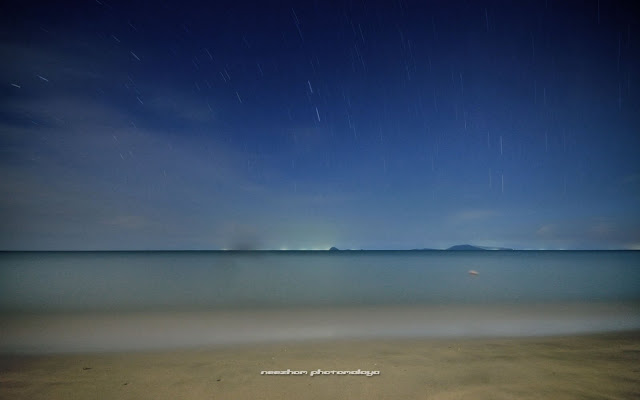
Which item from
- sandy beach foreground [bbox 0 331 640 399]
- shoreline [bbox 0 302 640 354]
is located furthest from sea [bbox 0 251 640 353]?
sandy beach foreground [bbox 0 331 640 399]

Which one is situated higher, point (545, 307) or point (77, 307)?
point (545, 307)

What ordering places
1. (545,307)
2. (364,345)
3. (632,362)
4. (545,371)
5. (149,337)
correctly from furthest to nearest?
(545,307)
(149,337)
(364,345)
(632,362)
(545,371)

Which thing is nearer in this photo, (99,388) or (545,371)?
(99,388)

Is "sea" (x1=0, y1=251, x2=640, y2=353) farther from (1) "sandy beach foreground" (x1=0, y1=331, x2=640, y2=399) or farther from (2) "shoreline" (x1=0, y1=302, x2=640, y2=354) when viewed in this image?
(1) "sandy beach foreground" (x1=0, y1=331, x2=640, y2=399)

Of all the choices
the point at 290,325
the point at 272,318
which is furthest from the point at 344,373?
the point at 272,318

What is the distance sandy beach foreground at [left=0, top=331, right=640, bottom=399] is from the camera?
4.10 m

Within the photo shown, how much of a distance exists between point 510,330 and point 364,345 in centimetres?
414

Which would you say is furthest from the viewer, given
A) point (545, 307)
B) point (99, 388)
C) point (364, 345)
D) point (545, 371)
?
point (545, 307)

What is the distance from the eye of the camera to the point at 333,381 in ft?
14.5

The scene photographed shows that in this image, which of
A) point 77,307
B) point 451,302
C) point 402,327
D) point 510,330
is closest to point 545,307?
point 451,302

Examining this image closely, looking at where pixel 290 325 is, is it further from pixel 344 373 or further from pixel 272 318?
pixel 344 373

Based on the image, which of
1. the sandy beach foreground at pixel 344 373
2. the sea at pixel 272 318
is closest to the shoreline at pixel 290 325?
the sea at pixel 272 318

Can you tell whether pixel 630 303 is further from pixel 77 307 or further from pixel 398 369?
pixel 77 307

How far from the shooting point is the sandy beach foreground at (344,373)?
410 centimetres
